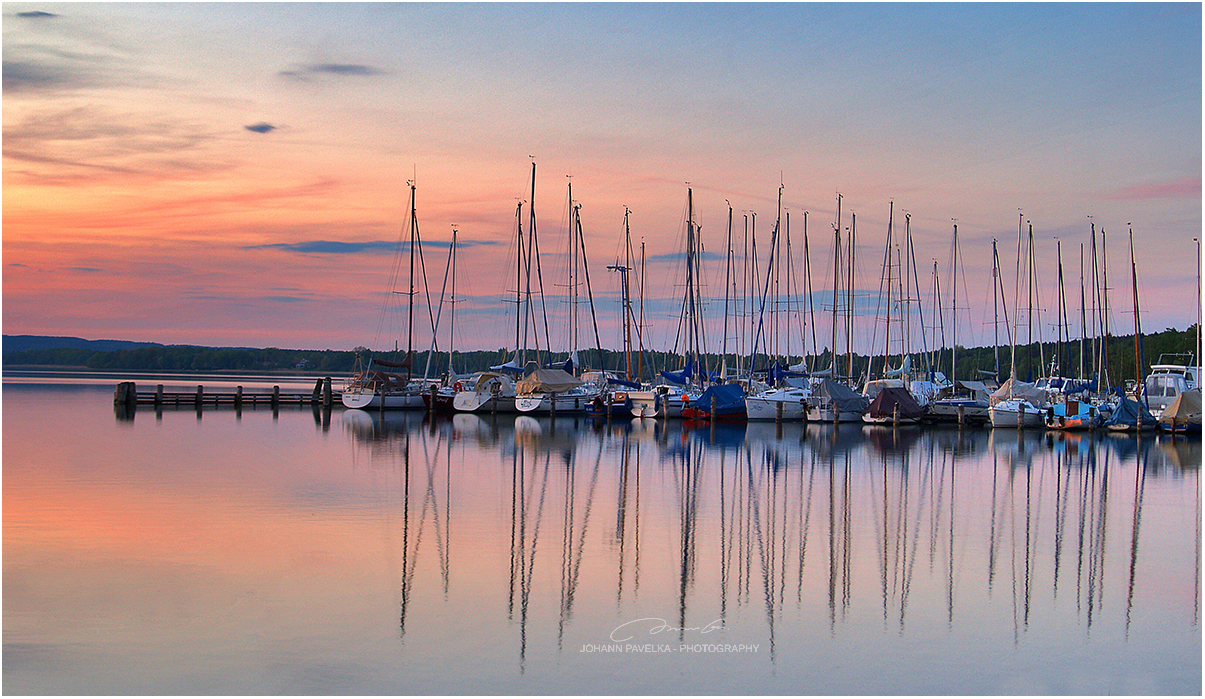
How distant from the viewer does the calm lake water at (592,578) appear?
10.3 meters

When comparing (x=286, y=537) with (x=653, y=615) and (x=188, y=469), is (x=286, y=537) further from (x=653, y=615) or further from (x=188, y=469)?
(x=188, y=469)

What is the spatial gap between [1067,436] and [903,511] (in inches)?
1067

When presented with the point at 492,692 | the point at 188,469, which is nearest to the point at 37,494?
the point at 188,469

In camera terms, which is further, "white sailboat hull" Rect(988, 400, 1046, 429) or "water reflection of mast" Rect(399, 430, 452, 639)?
"white sailboat hull" Rect(988, 400, 1046, 429)

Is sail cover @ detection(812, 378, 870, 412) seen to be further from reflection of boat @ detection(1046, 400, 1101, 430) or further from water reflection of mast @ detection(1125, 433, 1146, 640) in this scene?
water reflection of mast @ detection(1125, 433, 1146, 640)

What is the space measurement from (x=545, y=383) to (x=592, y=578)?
39305 millimetres

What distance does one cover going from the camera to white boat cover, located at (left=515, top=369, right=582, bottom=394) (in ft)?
174

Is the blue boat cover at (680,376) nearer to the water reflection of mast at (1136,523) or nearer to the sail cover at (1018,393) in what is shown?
the sail cover at (1018,393)

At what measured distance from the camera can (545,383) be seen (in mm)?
53375

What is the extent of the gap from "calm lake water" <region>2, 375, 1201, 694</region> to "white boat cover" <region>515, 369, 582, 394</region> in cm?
2414

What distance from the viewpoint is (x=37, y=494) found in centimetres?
2158
